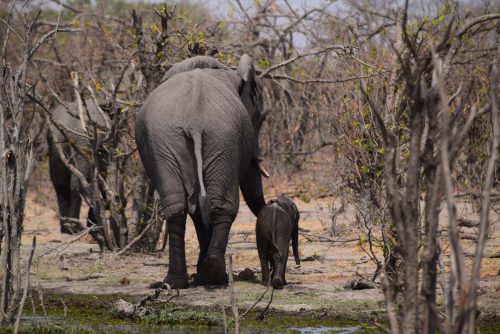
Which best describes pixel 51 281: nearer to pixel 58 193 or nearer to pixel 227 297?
pixel 227 297

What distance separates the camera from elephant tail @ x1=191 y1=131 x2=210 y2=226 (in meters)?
8.32

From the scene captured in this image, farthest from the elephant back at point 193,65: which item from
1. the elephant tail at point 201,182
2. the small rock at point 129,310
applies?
the small rock at point 129,310

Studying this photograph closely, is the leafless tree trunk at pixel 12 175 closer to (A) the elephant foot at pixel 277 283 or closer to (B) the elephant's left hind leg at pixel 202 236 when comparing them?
(A) the elephant foot at pixel 277 283

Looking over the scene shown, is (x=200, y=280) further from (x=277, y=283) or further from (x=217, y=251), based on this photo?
(x=277, y=283)

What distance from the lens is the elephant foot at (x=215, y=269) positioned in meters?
8.52

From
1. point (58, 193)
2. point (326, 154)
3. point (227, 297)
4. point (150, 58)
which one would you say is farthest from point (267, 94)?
point (227, 297)

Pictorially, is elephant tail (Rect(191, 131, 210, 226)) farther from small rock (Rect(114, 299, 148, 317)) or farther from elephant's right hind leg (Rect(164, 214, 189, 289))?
small rock (Rect(114, 299, 148, 317))

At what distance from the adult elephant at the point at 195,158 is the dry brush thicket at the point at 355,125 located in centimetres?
102

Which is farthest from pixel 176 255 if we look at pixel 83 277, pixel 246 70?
pixel 246 70

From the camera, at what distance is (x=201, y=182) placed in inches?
327

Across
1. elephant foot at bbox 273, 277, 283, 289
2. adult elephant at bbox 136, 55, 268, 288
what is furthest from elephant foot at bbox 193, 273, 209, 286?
elephant foot at bbox 273, 277, 283, 289

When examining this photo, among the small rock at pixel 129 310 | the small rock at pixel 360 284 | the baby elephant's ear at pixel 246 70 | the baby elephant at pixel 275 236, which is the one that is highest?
the baby elephant's ear at pixel 246 70

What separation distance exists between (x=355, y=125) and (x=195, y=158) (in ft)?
4.82

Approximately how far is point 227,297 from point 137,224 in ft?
10.5
